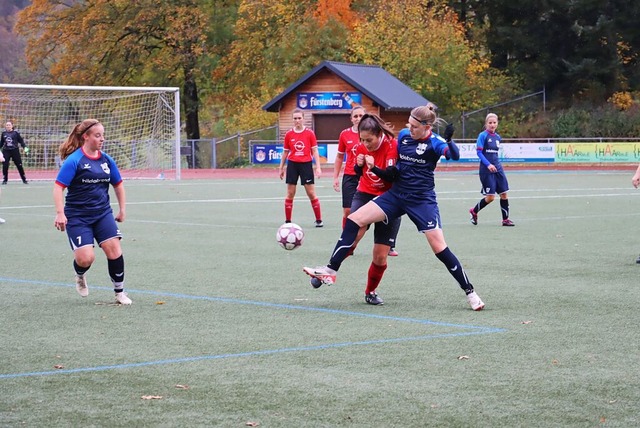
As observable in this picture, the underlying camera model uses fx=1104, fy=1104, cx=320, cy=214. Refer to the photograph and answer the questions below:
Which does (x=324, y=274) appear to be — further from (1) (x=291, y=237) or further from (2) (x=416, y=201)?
(1) (x=291, y=237)

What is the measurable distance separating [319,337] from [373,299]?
5.98ft

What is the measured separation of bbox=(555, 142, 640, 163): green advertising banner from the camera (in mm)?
44969

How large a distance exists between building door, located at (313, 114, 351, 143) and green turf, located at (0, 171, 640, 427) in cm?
3341

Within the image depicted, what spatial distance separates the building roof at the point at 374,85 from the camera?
48.5 metres

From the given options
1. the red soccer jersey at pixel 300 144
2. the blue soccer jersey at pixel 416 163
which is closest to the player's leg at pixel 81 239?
the blue soccer jersey at pixel 416 163

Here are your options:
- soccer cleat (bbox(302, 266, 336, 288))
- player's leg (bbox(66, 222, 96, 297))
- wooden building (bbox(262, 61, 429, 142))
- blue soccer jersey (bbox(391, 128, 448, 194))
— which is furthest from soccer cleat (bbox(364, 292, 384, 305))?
wooden building (bbox(262, 61, 429, 142))

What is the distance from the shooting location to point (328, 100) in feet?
164

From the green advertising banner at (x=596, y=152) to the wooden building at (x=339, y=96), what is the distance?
7.11 meters

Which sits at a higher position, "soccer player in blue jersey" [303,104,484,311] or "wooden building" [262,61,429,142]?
"wooden building" [262,61,429,142]

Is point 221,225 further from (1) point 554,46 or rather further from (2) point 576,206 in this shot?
(1) point 554,46

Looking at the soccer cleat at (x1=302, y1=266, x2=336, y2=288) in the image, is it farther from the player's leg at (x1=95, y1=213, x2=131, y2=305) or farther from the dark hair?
the player's leg at (x1=95, y1=213, x2=131, y2=305)

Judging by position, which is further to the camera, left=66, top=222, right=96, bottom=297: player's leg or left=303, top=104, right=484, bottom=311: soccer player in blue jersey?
left=66, top=222, right=96, bottom=297: player's leg

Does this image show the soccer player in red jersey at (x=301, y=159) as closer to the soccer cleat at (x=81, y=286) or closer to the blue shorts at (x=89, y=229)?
the soccer cleat at (x=81, y=286)

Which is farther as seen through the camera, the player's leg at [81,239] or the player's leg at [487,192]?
the player's leg at [487,192]
